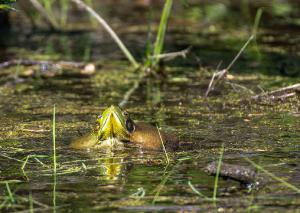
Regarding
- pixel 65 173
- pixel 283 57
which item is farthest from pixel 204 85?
pixel 65 173

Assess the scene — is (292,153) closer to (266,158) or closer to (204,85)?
(266,158)

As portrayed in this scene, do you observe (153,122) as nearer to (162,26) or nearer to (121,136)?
(121,136)

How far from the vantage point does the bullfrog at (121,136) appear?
5480 millimetres

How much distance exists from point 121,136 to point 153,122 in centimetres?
109

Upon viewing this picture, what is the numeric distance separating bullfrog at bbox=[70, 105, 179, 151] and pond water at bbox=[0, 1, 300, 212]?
0.31ft

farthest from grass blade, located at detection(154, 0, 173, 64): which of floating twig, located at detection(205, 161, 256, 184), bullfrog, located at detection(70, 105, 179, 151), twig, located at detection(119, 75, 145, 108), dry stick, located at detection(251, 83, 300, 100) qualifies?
floating twig, located at detection(205, 161, 256, 184)

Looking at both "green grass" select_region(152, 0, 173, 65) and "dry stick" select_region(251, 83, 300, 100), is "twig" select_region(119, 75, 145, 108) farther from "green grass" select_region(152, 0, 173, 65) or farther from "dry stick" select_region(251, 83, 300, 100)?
"dry stick" select_region(251, 83, 300, 100)

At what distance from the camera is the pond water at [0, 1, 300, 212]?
14.1ft

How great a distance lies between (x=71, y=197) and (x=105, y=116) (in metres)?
1.18

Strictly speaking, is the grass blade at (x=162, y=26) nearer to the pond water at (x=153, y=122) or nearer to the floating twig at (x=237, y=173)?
the pond water at (x=153, y=122)

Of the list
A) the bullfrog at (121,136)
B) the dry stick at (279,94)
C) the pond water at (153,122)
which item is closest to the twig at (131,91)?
the pond water at (153,122)

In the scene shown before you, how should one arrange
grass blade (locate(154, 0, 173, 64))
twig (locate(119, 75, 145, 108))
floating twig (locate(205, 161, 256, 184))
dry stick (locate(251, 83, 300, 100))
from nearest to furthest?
1. floating twig (locate(205, 161, 256, 184))
2. dry stick (locate(251, 83, 300, 100))
3. twig (locate(119, 75, 145, 108))
4. grass blade (locate(154, 0, 173, 64))

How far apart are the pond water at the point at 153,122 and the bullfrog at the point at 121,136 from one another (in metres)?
0.09

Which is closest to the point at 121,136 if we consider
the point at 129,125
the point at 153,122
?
the point at 129,125
